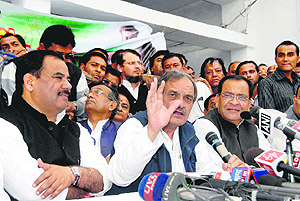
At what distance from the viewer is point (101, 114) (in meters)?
3.18

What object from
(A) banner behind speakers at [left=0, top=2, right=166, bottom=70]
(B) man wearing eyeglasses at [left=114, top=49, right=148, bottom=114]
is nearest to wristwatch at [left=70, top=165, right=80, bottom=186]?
(B) man wearing eyeglasses at [left=114, top=49, right=148, bottom=114]

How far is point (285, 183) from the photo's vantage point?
103 centimetres

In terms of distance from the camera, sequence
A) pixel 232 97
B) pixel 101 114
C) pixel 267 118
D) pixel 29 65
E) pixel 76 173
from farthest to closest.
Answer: pixel 101 114
pixel 232 97
pixel 29 65
pixel 76 173
pixel 267 118

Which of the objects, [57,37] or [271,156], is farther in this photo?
[57,37]

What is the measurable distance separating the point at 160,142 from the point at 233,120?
1231mm

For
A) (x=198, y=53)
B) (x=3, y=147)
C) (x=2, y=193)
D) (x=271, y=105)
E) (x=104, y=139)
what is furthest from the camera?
(x=198, y=53)

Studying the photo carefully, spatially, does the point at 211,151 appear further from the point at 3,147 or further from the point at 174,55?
the point at 174,55

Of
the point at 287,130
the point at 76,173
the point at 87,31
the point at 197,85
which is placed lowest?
the point at 76,173

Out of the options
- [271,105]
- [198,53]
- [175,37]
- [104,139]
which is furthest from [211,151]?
[198,53]

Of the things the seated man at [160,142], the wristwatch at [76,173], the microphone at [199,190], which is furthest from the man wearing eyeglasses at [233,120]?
the microphone at [199,190]

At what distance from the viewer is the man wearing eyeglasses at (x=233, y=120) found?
8.84 feet

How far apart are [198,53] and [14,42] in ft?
24.0

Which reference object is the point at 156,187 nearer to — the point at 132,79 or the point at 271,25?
the point at 132,79

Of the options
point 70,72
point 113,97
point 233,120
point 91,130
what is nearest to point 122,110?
point 113,97
